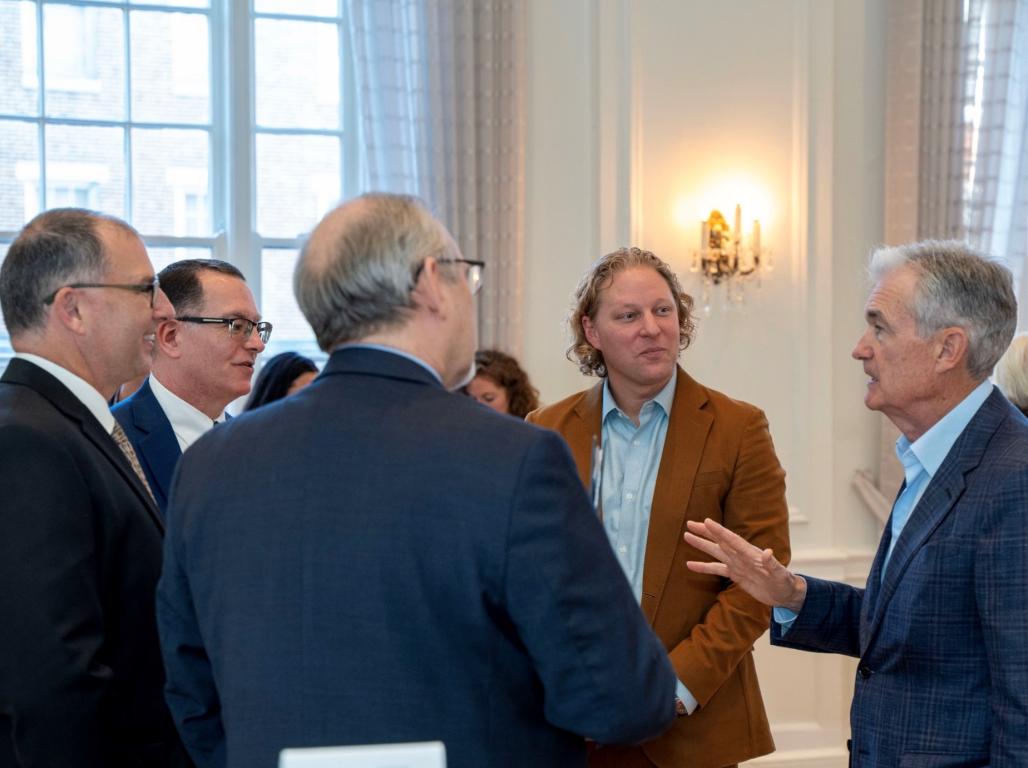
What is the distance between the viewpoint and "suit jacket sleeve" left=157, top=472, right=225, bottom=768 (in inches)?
65.9

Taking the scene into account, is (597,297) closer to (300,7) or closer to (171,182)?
(171,182)

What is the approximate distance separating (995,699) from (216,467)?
130 cm

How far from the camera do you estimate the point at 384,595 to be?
1464mm

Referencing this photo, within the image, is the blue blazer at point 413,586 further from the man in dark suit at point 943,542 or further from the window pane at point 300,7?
the window pane at point 300,7

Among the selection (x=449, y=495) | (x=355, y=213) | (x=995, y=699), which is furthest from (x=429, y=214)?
(x=995, y=699)

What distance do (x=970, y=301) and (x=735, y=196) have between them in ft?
11.5

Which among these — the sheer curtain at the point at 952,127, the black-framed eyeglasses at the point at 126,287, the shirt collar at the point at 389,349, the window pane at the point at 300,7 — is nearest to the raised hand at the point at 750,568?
the shirt collar at the point at 389,349

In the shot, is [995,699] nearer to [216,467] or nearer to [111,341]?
[216,467]

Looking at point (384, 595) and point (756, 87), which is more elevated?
point (756, 87)

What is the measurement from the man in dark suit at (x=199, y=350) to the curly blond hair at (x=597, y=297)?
836mm

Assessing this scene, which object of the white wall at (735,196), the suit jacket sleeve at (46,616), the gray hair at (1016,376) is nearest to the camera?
the suit jacket sleeve at (46,616)

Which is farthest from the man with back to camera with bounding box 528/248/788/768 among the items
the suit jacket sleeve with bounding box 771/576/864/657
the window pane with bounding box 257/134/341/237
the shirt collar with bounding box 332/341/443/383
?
the window pane with bounding box 257/134/341/237

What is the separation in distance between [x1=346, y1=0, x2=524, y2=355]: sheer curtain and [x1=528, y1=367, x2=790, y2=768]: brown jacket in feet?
9.23

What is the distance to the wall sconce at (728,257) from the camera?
5.51 meters
